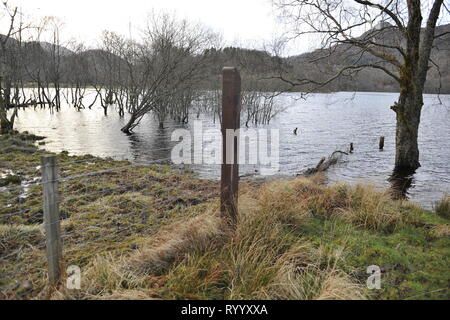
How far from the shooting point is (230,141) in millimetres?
3793

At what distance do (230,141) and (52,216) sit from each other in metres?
1.98

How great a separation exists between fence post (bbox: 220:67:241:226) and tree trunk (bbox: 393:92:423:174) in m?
9.70

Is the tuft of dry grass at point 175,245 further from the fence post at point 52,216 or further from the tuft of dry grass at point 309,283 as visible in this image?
the tuft of dry grass at point 309,283

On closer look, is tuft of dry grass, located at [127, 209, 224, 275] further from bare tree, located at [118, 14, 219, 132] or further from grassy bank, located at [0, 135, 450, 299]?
bare tree, located at [118, 14, 219, 132]

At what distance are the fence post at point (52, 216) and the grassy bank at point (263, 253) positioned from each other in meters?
0.18

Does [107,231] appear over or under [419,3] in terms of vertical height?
under

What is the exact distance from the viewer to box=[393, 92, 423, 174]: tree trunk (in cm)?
1120

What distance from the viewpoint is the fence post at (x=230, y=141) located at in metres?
3.67

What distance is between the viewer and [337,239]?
3990 millimetres

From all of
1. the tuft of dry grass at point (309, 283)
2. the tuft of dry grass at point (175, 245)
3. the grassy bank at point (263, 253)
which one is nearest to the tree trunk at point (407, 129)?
the grassy bank at point (263, 253)

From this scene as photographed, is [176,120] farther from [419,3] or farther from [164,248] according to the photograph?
[164,248]

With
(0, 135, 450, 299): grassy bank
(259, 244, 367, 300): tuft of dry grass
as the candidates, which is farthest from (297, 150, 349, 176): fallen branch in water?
(259, 244, 367, 300): tuft of dry grass
